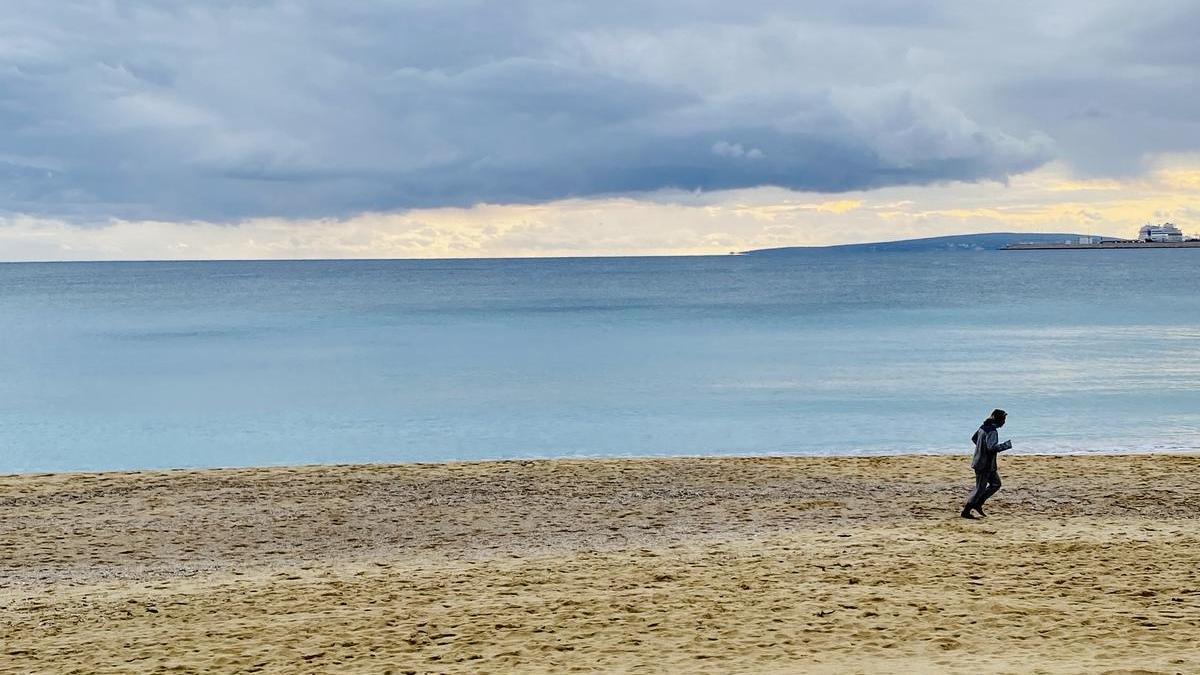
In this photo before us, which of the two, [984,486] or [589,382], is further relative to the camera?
[589,382]

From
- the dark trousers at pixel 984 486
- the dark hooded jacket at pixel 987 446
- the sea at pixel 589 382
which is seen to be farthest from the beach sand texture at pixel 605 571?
the sea at pixel 589 382

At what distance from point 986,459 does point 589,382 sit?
27.2 metres

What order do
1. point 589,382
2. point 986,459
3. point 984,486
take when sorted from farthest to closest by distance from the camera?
point 589,382 < point 984,486 < point 986,459

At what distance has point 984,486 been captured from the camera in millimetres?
14875

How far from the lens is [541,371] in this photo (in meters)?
45.4

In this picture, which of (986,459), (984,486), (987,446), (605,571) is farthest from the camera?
Result: (984,486)

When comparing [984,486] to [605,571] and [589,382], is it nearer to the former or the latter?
[605,571]

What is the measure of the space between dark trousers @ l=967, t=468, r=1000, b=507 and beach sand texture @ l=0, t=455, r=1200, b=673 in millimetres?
384

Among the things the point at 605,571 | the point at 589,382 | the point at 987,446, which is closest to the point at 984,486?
the point at 987,446

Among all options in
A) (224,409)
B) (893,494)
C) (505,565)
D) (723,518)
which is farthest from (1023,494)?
(224,409)

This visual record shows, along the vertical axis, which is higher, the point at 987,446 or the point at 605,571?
the point at 987,446

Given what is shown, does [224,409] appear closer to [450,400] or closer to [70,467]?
[450,400]

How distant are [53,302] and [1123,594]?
381 feet

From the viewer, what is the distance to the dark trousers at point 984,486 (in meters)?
14.7
